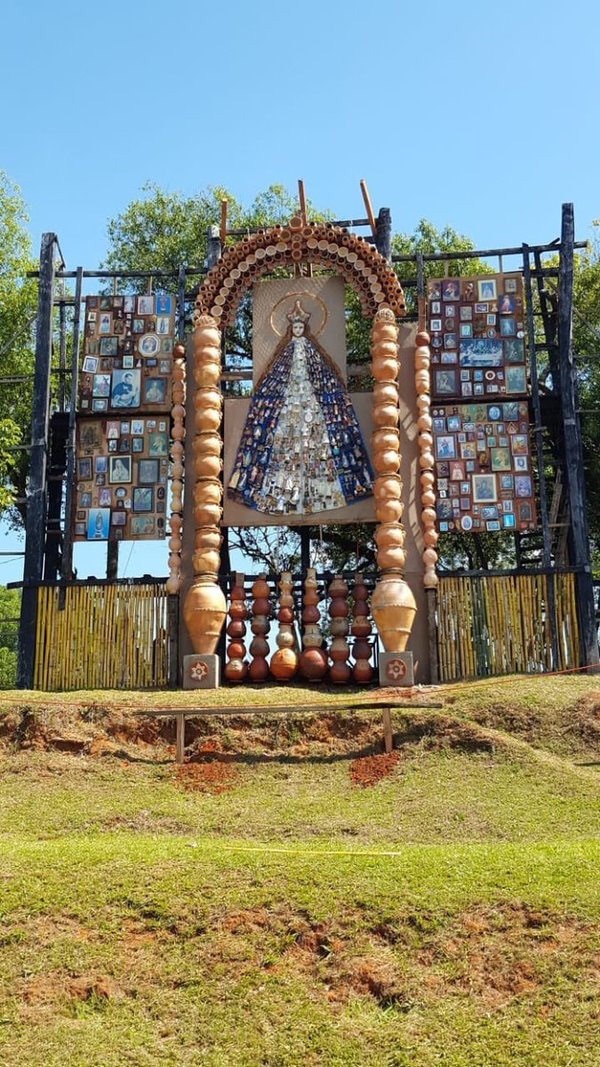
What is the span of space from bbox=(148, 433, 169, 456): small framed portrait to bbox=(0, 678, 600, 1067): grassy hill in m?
5.59

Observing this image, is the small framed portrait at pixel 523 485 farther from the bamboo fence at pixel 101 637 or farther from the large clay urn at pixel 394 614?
the bamboo fence at pixel 101 637

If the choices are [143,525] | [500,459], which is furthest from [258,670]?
[500,459]

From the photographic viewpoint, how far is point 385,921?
291 inches

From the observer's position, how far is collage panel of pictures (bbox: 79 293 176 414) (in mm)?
16812

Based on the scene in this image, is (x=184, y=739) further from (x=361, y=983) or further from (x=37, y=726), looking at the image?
(x=361, y=983)

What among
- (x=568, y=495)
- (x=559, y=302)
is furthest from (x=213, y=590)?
(x=559, y=302)

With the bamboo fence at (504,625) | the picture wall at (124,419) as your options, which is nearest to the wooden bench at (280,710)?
the bamboo fence at (504,625)

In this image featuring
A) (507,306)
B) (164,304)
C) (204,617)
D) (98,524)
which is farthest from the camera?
(164,304)

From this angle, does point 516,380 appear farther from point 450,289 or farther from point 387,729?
point 387,729

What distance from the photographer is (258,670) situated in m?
14.8

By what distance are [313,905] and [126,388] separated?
10.7 m

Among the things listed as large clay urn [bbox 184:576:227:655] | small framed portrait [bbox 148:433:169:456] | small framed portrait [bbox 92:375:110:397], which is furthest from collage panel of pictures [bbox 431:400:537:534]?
small framed portrait [bbox 92:375:110:397]

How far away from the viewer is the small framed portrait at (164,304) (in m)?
17.2

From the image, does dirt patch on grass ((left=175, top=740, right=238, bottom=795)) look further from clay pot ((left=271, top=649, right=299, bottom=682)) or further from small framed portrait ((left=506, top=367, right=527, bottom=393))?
small framed portrait ((left=506, top=367, right=527, bottom=393))
